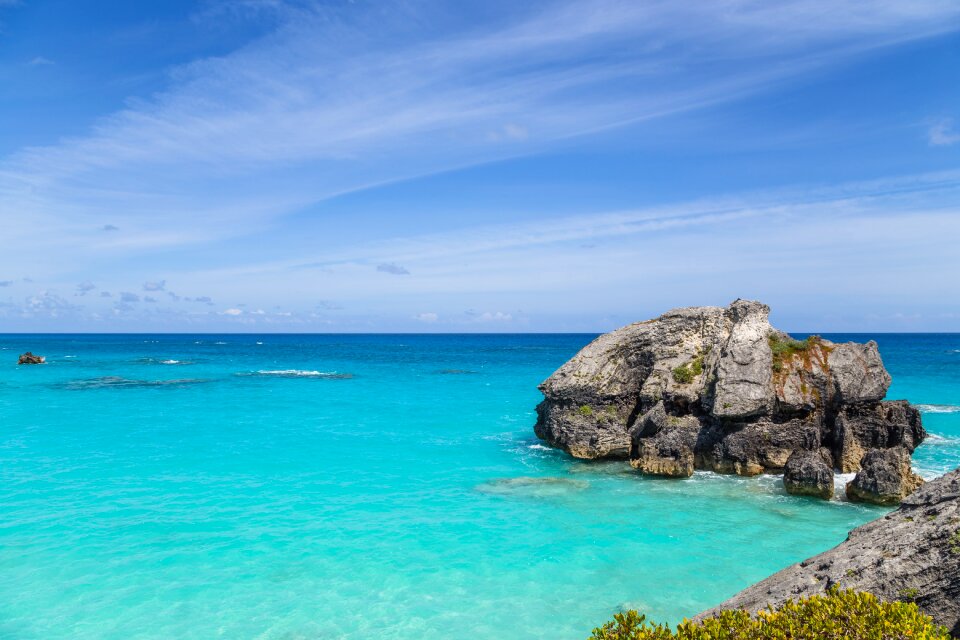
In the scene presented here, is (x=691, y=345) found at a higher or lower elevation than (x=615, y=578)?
higher

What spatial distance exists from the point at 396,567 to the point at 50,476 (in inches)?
677

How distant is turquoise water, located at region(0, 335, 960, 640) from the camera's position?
14.4 m

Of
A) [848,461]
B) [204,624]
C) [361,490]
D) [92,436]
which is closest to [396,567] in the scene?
[204,624]

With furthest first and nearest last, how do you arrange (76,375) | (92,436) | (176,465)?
(76,375) < (92,436) < (176,465)

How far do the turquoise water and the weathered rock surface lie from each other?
5.41 meters

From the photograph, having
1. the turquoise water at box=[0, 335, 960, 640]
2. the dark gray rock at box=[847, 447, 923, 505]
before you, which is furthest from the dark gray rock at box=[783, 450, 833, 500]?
the dark gray rock at box=[847, 447, 923, 505]

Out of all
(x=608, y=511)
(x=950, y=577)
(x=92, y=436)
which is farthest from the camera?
(x=92, y=436)

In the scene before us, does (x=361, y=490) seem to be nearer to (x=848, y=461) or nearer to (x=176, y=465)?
(x=176, y=465)

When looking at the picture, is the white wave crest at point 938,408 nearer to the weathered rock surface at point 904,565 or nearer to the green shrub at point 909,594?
the weathered rock surface at point 904,565

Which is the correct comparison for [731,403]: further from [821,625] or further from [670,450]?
[821,625]

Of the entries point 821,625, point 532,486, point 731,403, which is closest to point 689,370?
point 731,403

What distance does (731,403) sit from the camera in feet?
83.0

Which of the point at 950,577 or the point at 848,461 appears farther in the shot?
the point at 848,461

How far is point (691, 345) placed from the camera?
Answer: 29.9m
